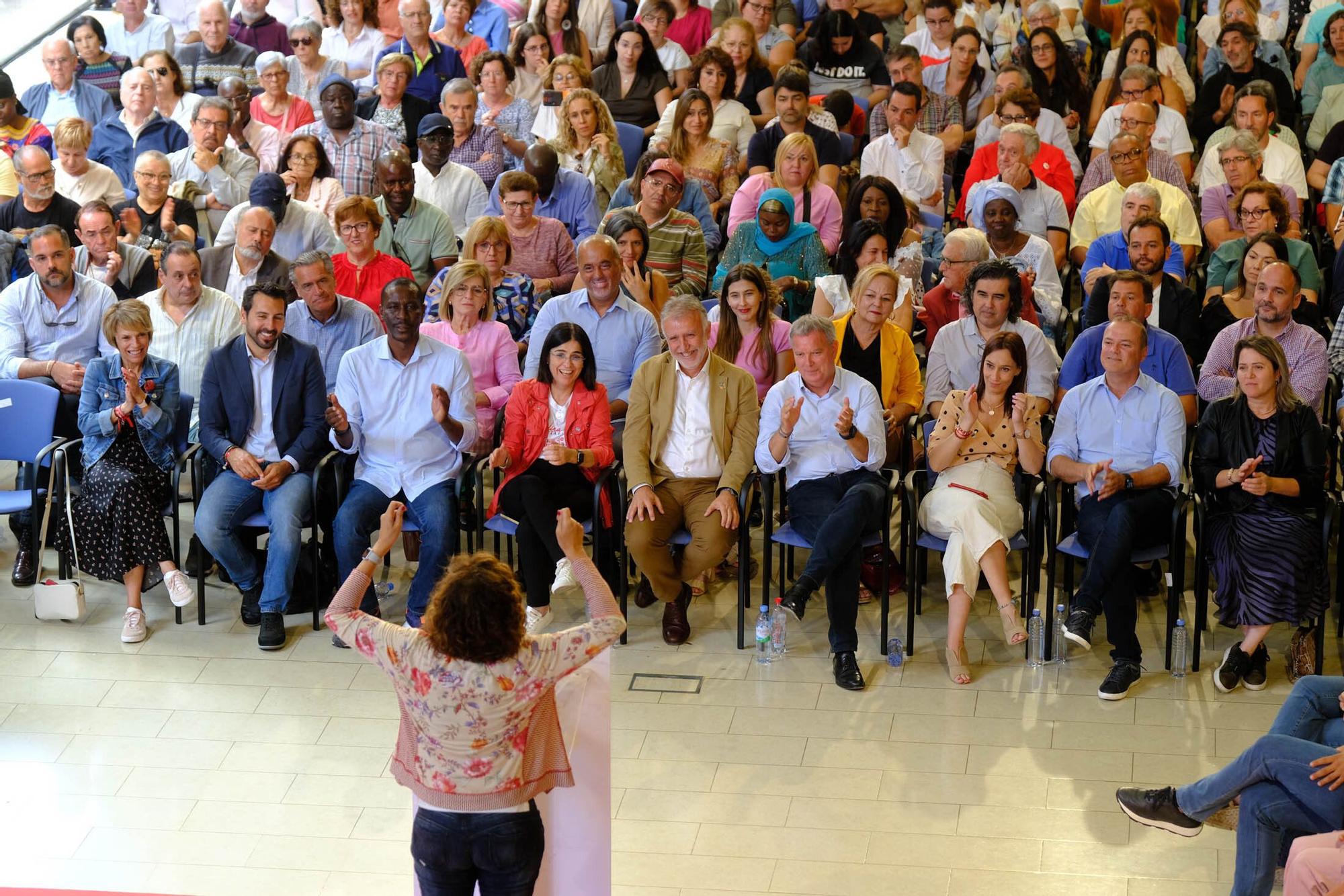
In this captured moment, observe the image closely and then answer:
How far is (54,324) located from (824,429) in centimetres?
328

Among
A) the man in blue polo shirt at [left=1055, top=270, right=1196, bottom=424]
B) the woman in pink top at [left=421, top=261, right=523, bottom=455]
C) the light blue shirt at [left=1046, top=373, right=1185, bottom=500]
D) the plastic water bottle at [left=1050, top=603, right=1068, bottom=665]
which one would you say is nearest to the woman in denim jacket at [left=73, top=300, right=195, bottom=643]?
the woman in pink top at [left=421, top=261, right=523, bottom=455]

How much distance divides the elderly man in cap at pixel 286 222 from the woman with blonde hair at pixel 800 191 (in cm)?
189

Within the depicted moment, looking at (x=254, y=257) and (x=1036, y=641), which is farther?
(x=254, y=257)

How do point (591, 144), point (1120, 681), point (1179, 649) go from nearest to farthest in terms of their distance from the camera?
point (1120, 681) < point (1179, 649) < point (591, 144)

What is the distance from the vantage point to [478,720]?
140 inches

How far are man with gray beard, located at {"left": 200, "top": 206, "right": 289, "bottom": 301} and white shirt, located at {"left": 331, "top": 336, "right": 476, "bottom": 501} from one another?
0.99 metres

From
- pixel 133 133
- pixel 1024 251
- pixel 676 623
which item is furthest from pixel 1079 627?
pixel 133 133

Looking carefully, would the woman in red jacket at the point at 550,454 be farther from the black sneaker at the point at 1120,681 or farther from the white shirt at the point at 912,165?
the white shirt at the point at 912,165

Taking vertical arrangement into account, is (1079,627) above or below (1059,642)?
above

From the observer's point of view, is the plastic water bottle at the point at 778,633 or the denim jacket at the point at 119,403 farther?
the denim jacket at the point at 119,403

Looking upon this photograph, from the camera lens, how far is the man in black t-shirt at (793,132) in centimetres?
843

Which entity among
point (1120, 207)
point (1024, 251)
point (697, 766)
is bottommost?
point (697, 766)

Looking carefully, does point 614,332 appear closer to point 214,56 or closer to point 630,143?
point 630,143

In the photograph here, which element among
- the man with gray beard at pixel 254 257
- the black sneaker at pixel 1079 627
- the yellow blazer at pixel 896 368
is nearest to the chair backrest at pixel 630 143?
the man with gray beard at pixel 254 257
